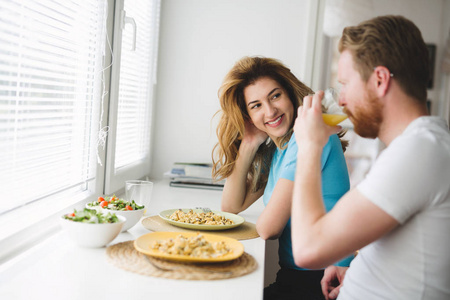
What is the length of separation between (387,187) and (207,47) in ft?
6.50

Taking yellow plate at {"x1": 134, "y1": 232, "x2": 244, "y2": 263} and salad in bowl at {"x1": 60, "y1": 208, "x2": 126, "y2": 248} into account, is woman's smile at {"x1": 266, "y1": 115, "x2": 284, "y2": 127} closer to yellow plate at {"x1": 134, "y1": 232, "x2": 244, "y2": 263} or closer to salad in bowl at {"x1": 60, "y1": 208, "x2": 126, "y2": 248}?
yellow plate at {"x1": 134, "y1": 232, "x2": 244, "y2": 263}

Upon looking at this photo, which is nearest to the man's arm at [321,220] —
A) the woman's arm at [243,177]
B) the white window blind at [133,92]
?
the woman's arm at [243,177]

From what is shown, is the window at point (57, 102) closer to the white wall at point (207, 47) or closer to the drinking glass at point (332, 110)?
the white wall at point (207, 47)

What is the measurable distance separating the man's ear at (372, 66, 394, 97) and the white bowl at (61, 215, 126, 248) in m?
0.72

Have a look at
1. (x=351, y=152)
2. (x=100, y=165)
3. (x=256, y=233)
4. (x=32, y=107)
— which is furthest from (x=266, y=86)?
(x=351, y=152)

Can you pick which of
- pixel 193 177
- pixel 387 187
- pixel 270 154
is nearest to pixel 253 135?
pixel 270 154

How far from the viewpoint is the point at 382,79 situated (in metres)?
1.01

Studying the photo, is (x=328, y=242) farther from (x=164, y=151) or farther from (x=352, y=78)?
(x=164, y=151)

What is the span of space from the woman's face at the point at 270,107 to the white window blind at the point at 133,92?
57cm

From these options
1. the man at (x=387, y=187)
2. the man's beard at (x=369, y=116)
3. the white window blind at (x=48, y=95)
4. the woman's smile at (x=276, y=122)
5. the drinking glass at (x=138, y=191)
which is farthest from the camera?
the woman's smile at (x=276, y=122)

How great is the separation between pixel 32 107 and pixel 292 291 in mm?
966

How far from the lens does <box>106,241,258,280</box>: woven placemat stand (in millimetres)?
1059

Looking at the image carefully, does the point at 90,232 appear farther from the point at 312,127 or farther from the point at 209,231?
the point at 312,127

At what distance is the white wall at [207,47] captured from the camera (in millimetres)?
2686
